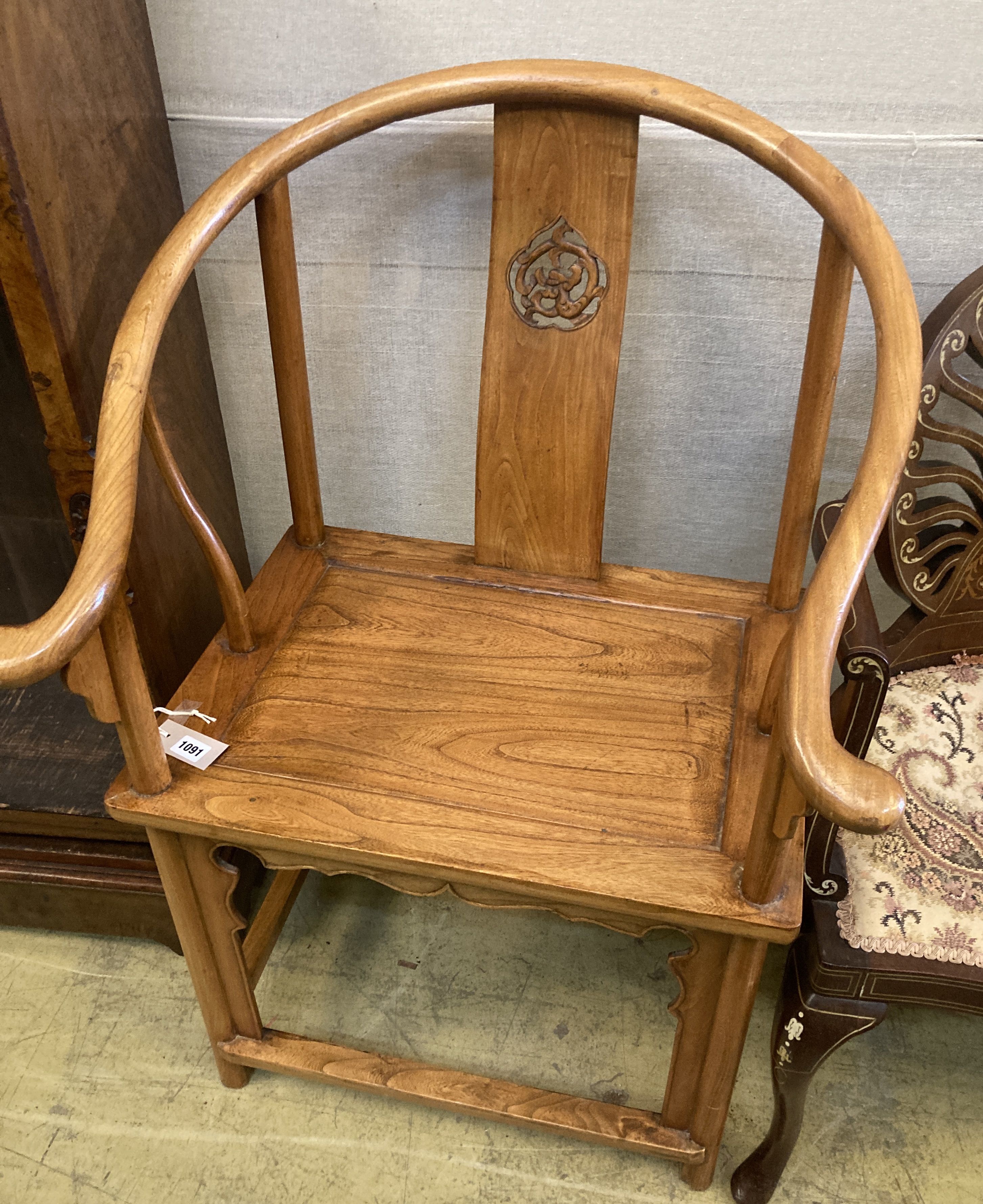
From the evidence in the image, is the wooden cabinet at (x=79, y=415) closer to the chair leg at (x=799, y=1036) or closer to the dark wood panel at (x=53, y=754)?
the dark wood panel at (x=53, y=754)

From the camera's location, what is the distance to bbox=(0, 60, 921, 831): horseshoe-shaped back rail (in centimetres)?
67

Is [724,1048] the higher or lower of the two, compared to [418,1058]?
higher

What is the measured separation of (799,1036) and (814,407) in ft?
1.96

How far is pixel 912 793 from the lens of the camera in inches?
40.6

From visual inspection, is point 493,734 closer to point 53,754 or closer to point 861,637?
point 861,637

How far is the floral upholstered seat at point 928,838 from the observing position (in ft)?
3.05

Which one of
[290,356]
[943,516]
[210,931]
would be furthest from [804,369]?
[210,931]

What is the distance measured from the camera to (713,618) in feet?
3.67

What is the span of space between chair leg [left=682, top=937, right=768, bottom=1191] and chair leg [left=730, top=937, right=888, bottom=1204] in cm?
4

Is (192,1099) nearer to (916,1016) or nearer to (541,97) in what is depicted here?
(916,1016)

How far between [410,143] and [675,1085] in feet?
3.32

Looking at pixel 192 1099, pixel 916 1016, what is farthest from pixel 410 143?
pixel 916 1016

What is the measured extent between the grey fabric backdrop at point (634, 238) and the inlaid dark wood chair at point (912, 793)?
0.18 m

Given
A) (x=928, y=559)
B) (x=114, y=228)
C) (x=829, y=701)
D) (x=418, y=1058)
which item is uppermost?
(x=114, y=228)
